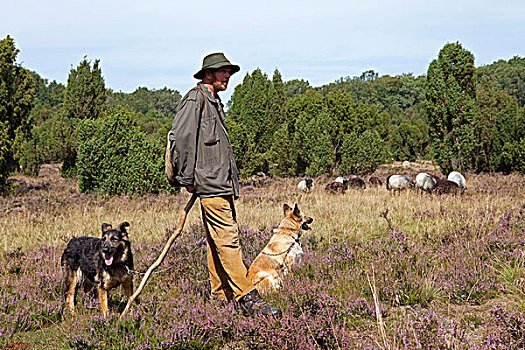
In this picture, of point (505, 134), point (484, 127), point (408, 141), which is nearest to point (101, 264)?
point (505, 134)

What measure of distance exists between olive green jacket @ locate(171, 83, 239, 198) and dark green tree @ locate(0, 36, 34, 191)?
16543mm

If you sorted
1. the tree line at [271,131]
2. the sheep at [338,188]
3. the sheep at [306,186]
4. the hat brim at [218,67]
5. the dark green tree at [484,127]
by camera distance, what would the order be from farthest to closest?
the dark green tree at [484,127] → the sheep at [306,186] → the sheep at [338,188] → the tree line at [271,131] → the hat brim at [218,67]

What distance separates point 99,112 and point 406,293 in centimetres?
2581

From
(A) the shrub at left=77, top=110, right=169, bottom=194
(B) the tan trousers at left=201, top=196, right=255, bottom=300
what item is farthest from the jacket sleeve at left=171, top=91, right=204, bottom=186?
(A) the shrub at left=77, top=110, right=169, bottom=194

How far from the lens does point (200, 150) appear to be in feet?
14.4

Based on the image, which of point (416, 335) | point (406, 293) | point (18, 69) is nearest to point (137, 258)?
point (406, 293)

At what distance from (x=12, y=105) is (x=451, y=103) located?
68.4 feet

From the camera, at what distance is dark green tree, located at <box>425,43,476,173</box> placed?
70.0ft

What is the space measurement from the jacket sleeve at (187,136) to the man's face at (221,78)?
0.38 m

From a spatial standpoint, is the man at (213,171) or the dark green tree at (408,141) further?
the dark green tree at (408,141)

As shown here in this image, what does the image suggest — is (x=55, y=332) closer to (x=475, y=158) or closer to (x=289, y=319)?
(x=289, y=319)

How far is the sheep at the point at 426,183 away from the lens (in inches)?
596

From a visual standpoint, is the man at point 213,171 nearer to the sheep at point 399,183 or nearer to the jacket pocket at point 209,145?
the jacket pocket at point 209,145

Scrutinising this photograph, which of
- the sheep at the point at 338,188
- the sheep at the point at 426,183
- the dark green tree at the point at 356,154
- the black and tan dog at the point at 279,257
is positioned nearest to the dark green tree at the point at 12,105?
the sheep at the point at 338,188
